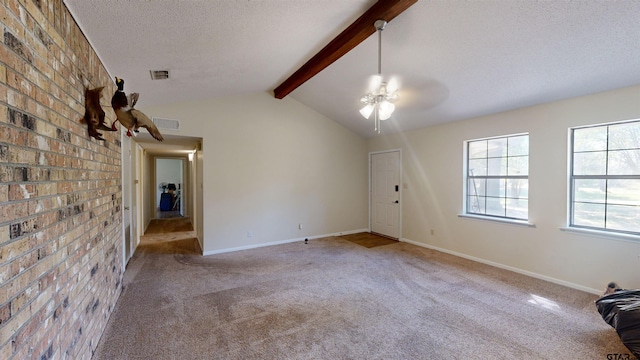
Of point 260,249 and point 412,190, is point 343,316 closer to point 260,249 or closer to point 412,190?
point 260,249

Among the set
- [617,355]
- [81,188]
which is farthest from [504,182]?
[81,188]

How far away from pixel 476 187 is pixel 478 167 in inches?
13.1

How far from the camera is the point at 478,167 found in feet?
13.9

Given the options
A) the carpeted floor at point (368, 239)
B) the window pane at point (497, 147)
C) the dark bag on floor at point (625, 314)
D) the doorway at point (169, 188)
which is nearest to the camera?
the dark bag on floor at point (625, 314)

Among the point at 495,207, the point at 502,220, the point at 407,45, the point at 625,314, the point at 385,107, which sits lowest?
the point at 625,314

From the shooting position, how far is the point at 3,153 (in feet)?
3.19

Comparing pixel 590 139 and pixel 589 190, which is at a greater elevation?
pixel 590 139

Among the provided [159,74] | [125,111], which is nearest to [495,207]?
[125,111]

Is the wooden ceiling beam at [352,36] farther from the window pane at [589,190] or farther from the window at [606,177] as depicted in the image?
the window pane at [589,190]

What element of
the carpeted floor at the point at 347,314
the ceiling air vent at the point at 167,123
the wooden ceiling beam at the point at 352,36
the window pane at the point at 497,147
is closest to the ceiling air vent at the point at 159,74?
the ceiling air vent at the point at 167,123

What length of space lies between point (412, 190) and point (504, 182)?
154cm

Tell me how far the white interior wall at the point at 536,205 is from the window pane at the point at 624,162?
0.39 meters

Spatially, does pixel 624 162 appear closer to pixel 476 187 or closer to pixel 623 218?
pixel 623 218

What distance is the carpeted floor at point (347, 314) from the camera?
202cm
